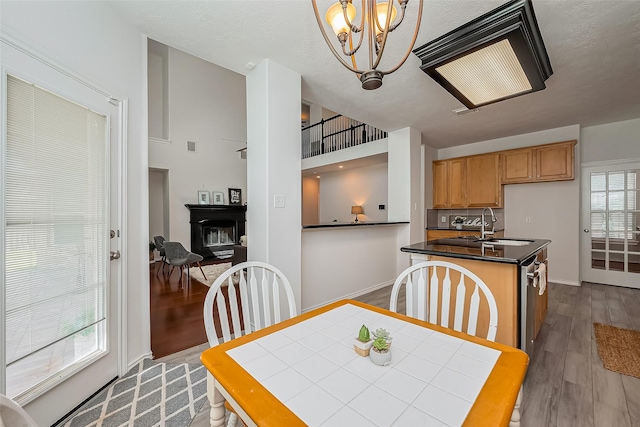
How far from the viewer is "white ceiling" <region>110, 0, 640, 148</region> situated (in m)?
1.76

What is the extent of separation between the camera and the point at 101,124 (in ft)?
5.70

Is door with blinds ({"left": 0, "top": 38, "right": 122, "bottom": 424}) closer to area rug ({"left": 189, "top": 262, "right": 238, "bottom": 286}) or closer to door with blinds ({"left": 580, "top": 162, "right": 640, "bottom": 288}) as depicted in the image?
area rug ({"left": 189, "top": 262, "right": 238, "bottom": 286})

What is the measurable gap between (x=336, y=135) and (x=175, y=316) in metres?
5.57

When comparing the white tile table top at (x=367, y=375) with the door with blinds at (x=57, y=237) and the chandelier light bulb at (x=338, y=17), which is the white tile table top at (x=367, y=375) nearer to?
the door with blinds at (x=57, y=237)

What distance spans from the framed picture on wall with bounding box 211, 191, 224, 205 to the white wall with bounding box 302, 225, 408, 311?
4.93 meters

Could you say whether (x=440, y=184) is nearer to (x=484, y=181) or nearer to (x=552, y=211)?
(x=484, y=181)

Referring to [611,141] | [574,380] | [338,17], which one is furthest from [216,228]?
[611,141]

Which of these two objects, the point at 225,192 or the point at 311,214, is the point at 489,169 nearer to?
the point at 311,214

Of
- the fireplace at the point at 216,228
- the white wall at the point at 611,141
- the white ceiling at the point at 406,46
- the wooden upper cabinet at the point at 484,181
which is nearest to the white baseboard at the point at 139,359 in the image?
the white ceiling at the point at 406,46

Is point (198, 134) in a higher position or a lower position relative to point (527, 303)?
higher

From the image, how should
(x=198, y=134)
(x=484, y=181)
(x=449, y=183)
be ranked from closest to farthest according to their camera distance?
(x=484, y=181) < (x=449, y=183) < (x=198, y=134)

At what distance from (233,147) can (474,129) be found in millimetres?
6009

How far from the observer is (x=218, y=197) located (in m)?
7.13

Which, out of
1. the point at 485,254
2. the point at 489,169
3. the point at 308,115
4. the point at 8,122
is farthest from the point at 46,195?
the point at 308,115
